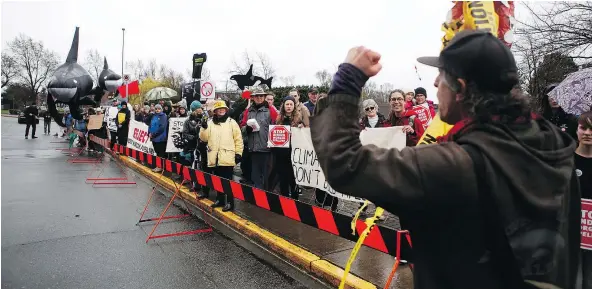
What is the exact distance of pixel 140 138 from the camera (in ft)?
41.1

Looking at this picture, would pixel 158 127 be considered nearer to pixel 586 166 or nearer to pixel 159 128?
pixel 159 128

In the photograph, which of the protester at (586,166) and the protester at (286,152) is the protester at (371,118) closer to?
the protester at (286,152)

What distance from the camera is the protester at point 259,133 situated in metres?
7.45

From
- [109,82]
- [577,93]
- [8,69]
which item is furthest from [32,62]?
[577,93]

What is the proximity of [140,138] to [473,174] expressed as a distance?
1261 cm

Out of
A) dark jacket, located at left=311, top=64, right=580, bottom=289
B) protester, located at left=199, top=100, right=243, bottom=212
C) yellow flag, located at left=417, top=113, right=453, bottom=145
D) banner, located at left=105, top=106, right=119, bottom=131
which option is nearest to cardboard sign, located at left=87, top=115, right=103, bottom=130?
banner, located at left=105, top=106, right=119, bottom=131

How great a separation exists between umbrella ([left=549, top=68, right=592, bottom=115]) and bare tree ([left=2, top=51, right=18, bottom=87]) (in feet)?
230

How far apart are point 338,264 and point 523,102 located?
3.73m

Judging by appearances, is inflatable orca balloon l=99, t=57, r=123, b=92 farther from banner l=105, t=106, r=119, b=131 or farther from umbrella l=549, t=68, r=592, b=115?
umbrella l=549, t=68, r=592, b=115

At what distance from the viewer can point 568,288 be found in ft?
4.13

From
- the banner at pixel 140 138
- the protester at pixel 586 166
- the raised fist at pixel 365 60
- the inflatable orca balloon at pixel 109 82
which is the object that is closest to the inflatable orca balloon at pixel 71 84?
the inflatable orca balloon at pixel 109 82

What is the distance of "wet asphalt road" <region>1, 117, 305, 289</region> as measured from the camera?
4418 mm

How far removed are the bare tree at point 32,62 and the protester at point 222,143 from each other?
61.8 m

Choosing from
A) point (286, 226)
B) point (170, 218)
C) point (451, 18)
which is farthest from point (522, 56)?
point (451, 18)
